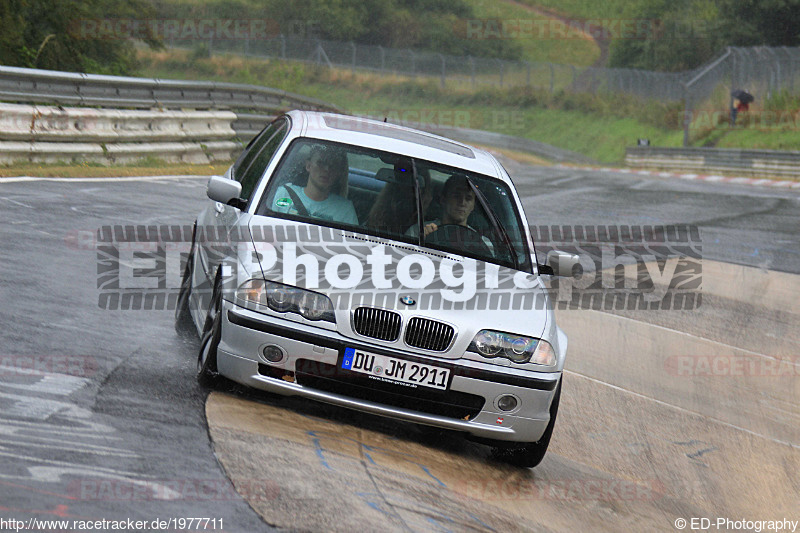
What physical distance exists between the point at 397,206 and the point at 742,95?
A: 35539 millimetres

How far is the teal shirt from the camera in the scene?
20.1 feet

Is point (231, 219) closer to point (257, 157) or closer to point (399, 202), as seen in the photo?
point (257, 157)

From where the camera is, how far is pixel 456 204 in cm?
653

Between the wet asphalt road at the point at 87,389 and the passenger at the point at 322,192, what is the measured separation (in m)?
1.19

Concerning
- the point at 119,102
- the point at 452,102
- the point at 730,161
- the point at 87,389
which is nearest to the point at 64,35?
the point at 119,102

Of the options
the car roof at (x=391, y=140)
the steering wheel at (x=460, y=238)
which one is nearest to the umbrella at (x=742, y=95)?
the car roof at (x=391, y=140)

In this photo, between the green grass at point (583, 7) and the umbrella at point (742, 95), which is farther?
the green grass at point (583, 7)

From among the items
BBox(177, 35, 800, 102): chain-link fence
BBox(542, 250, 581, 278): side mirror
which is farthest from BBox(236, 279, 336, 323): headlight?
BBox(177, 35, 800, 102): chain-link fence

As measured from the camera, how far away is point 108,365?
5.99 m

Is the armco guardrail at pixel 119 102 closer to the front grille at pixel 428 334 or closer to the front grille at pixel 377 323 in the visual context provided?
the front grille at pixel 377 323

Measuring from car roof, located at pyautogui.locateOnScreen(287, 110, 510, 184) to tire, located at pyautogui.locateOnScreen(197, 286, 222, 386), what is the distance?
4.83 ft

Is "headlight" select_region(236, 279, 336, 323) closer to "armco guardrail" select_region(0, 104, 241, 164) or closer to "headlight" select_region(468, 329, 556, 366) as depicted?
"headlight" select_region(468, 329, 556, 366)

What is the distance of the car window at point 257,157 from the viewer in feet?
21.3

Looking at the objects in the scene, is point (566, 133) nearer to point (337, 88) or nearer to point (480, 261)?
point (337, 88)
